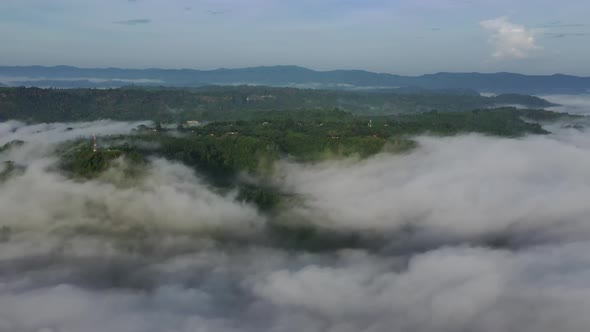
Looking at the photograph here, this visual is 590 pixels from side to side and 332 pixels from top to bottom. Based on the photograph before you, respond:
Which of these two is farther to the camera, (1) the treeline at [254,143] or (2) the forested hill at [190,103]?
(2) the forested hill at [190,103]

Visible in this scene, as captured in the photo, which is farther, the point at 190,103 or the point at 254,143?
the point at 190,103

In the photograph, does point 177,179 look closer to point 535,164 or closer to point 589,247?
point 589,247

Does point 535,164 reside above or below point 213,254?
above

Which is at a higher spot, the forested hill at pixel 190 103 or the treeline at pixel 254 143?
the forested hill at pixel 190 103

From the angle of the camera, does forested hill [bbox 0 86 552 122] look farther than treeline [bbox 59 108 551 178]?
Yes

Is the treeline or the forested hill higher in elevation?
the forested hill

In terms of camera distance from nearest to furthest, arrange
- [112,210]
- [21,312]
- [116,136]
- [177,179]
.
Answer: [21,312]
[112,210]
[177,179]
[116,136]

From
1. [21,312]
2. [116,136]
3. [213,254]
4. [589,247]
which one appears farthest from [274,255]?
[116,136]

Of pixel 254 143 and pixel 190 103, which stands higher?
pixel 190 103
